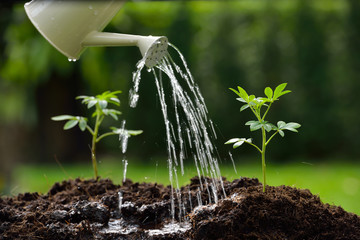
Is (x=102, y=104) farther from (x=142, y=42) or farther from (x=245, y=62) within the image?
(x=245, y=62)

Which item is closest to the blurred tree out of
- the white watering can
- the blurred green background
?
the blurred green background

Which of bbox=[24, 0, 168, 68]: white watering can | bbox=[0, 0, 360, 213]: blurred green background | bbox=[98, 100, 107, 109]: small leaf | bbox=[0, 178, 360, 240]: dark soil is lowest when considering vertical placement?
bbox=[0, 178, 360, 240]: dark soil

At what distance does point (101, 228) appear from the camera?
1.76m

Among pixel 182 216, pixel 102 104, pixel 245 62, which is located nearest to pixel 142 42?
pixel 102 104

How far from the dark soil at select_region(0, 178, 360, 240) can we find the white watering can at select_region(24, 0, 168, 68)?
599 mm

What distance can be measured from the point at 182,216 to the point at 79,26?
0.86 metres

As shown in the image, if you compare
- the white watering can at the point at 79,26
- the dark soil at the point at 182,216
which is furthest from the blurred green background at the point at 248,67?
the white watering can at the point at 79,26

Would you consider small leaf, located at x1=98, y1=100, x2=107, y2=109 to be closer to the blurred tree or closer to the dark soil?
the dark soil

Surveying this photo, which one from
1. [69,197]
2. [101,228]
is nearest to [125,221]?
[101,228]

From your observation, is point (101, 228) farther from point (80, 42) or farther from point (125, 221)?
point (80, 42)

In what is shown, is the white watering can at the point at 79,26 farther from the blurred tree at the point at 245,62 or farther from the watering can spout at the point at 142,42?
the blurred tree at the point at 245,62

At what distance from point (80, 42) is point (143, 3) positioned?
5589 millimetres

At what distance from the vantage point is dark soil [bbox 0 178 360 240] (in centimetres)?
161

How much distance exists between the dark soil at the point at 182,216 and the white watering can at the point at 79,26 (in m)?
0.60
